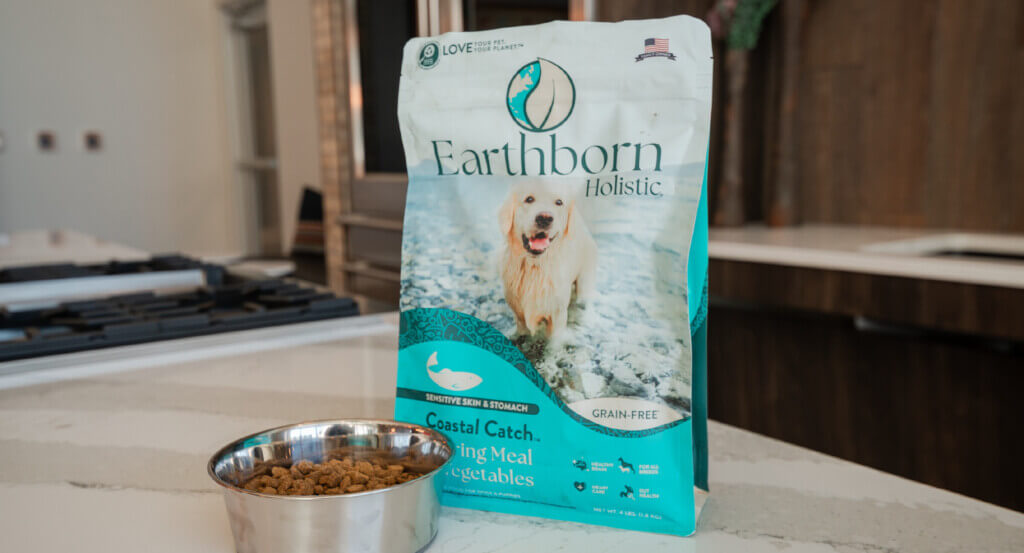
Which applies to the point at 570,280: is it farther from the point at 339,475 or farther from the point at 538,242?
the point at 339,475

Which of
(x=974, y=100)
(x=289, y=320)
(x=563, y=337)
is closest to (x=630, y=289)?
(x=563, y=337)

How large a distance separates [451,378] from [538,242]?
100 mm

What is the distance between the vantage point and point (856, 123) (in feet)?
6.78

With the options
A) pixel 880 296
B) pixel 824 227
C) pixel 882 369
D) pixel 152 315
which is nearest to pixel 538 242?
pixel 152 315

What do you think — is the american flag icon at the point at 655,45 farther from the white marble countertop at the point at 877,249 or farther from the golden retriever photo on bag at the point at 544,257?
the white marble countertop at the point at 877,249

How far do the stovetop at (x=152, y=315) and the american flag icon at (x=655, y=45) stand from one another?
27.9 inches

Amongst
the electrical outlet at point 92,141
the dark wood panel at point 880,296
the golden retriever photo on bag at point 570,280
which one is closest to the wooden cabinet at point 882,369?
the dark wood panel at point 880,296

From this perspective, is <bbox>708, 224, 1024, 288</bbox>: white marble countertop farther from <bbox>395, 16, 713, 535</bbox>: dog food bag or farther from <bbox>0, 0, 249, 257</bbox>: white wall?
<bbox>0, 0, 249, 257</bbox>: white wall

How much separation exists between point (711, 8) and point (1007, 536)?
1.99 meters

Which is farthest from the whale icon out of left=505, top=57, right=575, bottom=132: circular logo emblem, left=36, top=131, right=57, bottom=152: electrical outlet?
left=36, top=131, right=57, bottom=152: electrical outlet

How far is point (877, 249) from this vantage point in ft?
5.30

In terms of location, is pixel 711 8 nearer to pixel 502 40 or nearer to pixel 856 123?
pixel 856 123

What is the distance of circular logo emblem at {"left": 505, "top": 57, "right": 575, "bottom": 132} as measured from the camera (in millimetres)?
438

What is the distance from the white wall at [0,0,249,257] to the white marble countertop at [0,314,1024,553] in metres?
4.33
